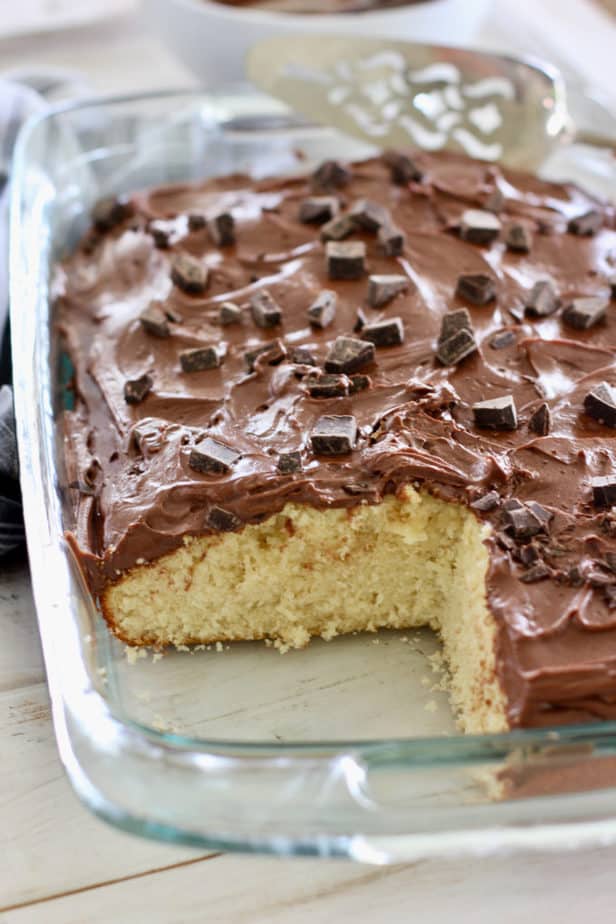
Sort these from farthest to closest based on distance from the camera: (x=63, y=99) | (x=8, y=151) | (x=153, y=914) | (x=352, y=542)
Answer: (x=63, y=99)
(x=8, y=151)
(x=352, y=542)
(x=153, y=914)

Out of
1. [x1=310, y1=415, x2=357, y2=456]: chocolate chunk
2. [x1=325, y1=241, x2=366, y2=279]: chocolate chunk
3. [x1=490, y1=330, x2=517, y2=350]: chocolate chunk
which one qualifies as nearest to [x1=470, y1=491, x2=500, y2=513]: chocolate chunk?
[x1=310, y1=415, x2=357, y2=456]: chocolate chunk

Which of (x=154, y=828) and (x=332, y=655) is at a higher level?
(x=154, y=828)

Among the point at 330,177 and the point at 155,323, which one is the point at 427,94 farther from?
the point at 155,323

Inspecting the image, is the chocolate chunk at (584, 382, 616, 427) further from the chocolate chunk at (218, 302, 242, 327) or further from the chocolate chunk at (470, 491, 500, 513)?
the chocolate chunk at (218, 302, 242, 327)

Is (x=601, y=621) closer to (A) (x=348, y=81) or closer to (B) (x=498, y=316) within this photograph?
(B) (x=498, y=316)

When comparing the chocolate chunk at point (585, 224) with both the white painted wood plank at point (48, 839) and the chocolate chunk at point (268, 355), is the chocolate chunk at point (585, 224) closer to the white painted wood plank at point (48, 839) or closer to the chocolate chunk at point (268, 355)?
the chocolate chunk at point (268, 355)

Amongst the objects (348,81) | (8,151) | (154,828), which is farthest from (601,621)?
(8,151)

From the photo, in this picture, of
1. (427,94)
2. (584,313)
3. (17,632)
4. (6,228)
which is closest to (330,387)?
(584,313)
